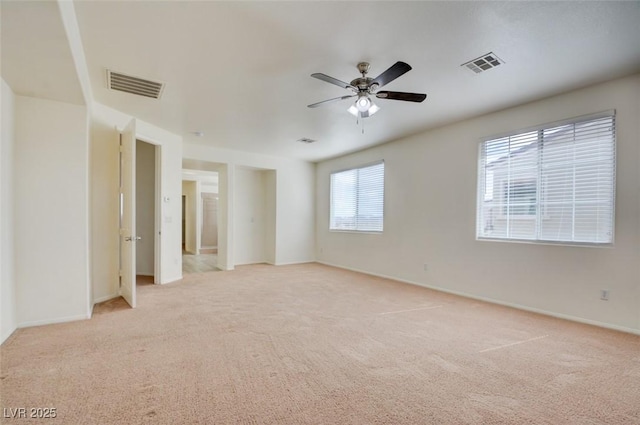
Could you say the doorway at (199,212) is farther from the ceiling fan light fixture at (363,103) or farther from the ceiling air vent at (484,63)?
the ceiling air vent at (484,63)

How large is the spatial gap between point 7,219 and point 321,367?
11.0 ft

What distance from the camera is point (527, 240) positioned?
3.85 meters

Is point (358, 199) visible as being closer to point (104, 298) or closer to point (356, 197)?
point (356, 197)

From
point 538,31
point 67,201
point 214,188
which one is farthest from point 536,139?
point 214,188

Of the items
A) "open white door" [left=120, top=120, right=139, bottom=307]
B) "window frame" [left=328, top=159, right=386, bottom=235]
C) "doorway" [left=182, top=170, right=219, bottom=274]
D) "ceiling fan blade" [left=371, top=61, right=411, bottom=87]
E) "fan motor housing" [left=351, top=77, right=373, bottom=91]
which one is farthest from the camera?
"doorway" [left=182, top=170, right=219, bottom=274]

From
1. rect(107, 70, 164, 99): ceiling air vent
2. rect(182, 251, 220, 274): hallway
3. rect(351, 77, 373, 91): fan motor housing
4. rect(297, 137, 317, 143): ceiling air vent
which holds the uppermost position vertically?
rect(107, 70, 164, 99): ceiling air vent

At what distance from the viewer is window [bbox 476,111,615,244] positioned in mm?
3264

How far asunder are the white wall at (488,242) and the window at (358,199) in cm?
22

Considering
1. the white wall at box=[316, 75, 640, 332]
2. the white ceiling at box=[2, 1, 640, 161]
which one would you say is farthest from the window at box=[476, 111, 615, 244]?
the white ceiling at box=[2, 1, 640, 161]

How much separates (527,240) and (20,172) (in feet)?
19.7

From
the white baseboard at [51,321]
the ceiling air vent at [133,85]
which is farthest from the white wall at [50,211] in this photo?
the ceiling air vent at [133,85]

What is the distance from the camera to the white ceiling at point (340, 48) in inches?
83.9

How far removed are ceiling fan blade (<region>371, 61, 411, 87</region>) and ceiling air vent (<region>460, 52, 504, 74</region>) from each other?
89 centimetres

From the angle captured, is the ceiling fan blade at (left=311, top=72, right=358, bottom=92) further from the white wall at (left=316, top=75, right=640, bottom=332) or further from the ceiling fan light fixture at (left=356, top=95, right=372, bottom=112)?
the white wall at (left=316, top=75, right=640, bottom=332)
